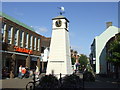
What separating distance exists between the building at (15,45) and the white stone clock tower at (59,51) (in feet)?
25.9

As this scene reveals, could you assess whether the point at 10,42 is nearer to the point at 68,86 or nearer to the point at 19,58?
the point at 19,58

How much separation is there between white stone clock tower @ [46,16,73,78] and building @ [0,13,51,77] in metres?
7.88

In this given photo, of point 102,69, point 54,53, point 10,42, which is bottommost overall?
point 102,69

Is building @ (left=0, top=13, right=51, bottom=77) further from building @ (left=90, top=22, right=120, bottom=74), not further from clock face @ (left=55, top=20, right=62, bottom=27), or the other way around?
building @ (left=90, top=22, right=120, bottom=74)

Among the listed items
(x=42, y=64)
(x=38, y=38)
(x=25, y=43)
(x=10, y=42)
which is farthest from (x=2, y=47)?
(x=42, y=64)

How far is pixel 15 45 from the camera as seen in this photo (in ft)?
89.9

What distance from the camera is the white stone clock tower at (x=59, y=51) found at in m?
18.3

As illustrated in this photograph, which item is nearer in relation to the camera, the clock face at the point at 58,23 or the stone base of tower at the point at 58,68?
the stone base of tower at the point at 58,68

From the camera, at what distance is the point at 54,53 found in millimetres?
18703

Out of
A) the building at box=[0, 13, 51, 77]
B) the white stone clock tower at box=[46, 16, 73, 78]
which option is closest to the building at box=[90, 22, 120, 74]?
the building at box=[0, 13, 51, 77]

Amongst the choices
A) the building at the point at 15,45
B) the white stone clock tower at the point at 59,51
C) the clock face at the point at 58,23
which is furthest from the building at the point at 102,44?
the clock face at the point at 58,23

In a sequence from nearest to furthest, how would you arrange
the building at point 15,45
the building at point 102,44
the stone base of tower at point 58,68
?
1. the stone base of tower at point 58,68
2. the building at point 15,45
3. the building at point 102,44

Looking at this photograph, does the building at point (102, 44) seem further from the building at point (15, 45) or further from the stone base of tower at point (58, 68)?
the stone base of tower at point (58, 68)

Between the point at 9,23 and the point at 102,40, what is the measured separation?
2647 cm
